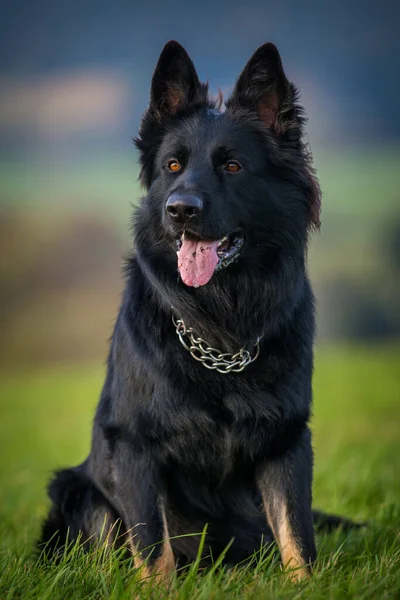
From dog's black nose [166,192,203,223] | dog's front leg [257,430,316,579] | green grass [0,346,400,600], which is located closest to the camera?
green grass [0,346,400,600]

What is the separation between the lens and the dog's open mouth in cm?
377

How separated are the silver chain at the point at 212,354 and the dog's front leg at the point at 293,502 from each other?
20.1 inches

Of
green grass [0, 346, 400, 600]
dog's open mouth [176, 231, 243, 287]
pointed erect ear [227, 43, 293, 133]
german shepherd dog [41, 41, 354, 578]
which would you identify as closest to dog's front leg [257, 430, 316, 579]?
german shepherd dog [41, 41, 354, 578]

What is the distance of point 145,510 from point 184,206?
1530 millimetres

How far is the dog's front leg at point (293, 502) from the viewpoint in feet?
12.6

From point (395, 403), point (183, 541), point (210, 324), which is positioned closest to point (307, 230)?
point (210, 324)

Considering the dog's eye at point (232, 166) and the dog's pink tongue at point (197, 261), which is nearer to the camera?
the dog's pink tongue at point (197, 261)

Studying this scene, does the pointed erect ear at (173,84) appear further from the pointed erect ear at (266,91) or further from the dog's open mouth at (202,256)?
the dog's open mouth at (202,256)

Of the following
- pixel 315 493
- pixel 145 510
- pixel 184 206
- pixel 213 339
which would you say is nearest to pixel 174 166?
pixel 184 206

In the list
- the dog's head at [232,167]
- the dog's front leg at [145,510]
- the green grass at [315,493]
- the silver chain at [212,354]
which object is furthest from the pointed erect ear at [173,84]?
the dog's front leg at [145,510]

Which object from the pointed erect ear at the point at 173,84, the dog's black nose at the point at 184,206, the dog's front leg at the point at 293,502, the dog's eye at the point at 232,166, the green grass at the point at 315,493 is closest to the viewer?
the green grass at the point at 315,493

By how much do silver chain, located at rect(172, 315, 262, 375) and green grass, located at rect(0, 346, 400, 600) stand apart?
809 millimetres

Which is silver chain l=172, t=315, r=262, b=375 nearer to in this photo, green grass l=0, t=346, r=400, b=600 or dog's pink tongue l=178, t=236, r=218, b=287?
dog's pink tongue l=178, t=236, r=218, b=287

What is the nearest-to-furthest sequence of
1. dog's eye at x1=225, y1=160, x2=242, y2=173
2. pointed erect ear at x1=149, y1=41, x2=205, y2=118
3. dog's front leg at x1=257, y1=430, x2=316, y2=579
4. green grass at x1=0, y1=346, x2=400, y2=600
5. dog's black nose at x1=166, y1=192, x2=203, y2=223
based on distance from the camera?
green grass at x1=0, y1=346, x2=400, y2=600
dog's black nose at x1=166, y1=192, x2=203, y2=223
dog's front leg at x1=257, y1=430, x2=316, y2=579
dog's eye at x1=225, y1=160, x2=242, y2=173
pointed erect ear at x1=149, y1=41, x2=205, y2=118
